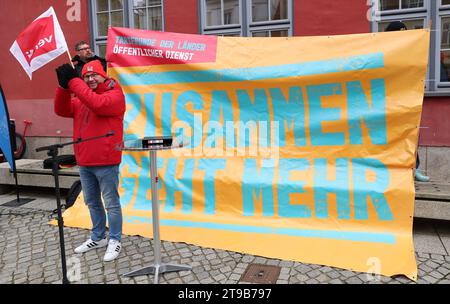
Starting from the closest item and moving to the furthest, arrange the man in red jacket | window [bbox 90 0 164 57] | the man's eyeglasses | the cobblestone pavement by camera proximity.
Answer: the cobblestone pavement < the man in red jacket < the man's eyeglasses < window [bbox 90 0 164 57]

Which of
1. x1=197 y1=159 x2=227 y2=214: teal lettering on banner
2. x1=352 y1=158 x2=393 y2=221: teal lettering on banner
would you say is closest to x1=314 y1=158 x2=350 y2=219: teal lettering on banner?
x1=352 y1=158 x2=393 y2=221: teal lettering on banner

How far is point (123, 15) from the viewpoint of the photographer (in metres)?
7.15

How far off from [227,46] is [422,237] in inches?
119

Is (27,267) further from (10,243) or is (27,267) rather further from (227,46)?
(227,46)

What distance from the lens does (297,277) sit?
3.14 metres

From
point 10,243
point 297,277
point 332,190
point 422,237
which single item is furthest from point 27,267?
point 422,237

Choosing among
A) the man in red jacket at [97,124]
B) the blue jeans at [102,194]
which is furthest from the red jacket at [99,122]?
the blue jeans at [102,194]

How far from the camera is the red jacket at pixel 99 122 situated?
335cm

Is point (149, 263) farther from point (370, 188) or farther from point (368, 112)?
point (368, 112)

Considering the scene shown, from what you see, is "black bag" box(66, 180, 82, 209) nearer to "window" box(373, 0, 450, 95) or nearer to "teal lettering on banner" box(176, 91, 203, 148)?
"teal lettering on banner" box(176, 91, 203, 148)

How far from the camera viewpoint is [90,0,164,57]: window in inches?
272

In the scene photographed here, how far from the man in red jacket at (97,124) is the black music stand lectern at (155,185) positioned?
0.42m

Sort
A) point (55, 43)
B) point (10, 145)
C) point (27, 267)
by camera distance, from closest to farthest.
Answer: point (27, 267)
point (55, 43)
point (10, 145)

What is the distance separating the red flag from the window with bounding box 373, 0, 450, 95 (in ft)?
14.3
